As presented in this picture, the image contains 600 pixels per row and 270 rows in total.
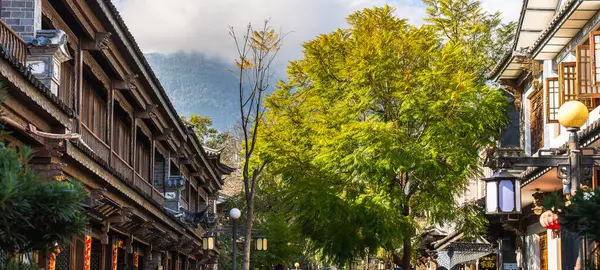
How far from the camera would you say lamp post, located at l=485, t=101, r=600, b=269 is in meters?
11.7

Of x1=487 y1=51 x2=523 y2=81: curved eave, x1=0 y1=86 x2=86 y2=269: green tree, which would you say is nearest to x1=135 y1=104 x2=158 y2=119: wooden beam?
x1=487 y1=51 x2=523 y2=81: curved eave

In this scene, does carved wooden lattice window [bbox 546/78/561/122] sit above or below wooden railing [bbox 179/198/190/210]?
above

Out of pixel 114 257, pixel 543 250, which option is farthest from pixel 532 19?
pixel 114 257

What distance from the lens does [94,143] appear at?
65.1 ft

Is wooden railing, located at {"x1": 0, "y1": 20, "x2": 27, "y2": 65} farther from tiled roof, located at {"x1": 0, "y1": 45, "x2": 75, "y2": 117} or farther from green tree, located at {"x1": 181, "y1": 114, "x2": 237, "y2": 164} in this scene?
green tree, located at {"x1": 181, "y1": 114, "x2": 237, "y2": 164}

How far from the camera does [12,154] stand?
308 inches

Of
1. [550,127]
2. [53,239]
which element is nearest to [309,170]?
[550,127]

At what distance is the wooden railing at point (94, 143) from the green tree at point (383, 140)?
8129 millimetres

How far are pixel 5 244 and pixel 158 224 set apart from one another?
1851cm

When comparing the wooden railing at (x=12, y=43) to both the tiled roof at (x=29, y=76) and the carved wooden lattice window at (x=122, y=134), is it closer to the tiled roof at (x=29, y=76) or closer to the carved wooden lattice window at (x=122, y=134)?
the tiled roof at (x=29, y=76)

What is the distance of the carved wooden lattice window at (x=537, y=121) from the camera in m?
24.7

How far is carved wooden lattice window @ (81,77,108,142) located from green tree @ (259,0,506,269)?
7639 millimetres

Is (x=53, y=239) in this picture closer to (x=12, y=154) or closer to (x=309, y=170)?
(x=12, y=154)

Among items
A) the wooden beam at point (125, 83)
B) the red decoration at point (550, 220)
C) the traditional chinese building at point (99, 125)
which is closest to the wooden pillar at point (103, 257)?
the traditional chinese building at point (99, 125)
